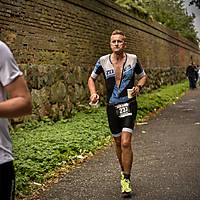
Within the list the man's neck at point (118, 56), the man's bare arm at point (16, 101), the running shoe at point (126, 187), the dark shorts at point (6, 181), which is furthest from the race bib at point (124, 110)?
the man's bare arm at point (16, 101)

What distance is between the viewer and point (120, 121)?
15.6ft

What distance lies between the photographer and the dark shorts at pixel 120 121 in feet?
15.3

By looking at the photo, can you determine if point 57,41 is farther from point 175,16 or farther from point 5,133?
point 175,16

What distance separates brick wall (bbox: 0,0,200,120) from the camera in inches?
346

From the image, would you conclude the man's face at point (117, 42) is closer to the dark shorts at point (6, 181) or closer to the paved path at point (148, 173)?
the paved path at point (148, 173)

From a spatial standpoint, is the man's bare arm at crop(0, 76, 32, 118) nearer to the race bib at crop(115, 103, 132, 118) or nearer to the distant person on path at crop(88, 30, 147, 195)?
the distant person on path at crop(88, 30, 147, 195)

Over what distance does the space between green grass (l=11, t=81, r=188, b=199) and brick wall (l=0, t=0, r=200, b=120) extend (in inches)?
35.5

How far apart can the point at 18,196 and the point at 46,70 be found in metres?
5.32

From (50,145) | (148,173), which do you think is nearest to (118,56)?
(148,173)

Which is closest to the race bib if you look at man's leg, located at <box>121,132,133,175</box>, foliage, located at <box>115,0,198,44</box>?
man's leg, located at <box>121,132,133,175</box>

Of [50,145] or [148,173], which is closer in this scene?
[148,173]

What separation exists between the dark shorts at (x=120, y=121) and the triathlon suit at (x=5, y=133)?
2.54 m

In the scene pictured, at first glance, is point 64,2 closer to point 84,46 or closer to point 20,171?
point 84,46

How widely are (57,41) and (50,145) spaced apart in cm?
441
